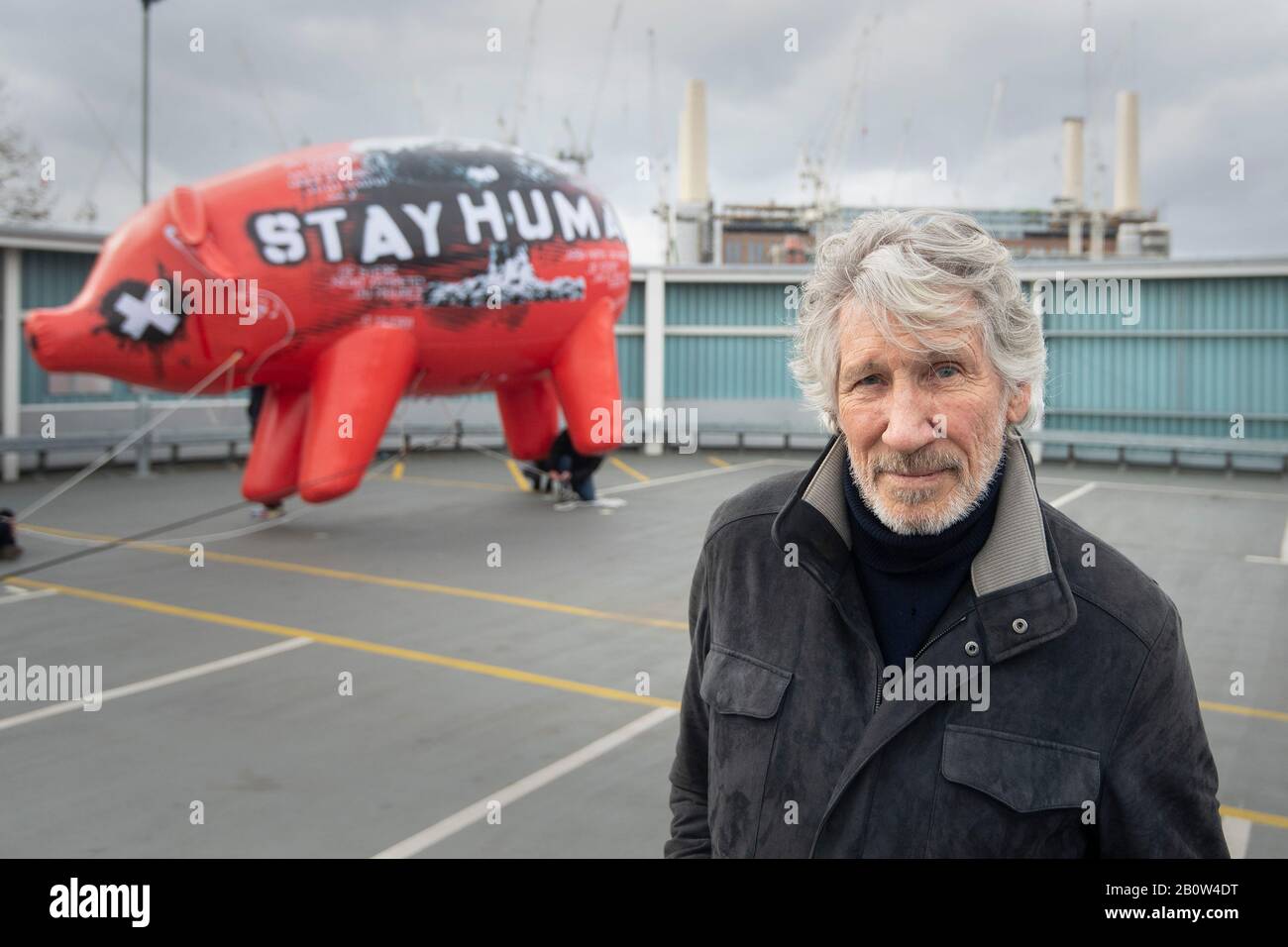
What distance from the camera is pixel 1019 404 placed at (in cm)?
214

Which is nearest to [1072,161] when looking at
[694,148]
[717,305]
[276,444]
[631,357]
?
[694,148]

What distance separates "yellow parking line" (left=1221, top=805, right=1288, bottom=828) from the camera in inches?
220

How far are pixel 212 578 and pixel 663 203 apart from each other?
34422 millimetres

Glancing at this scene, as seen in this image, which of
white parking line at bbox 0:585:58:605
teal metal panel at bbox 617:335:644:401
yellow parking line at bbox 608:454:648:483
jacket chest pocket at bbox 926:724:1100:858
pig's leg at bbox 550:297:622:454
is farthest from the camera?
teal metal panel at bbox 617:335:644:401

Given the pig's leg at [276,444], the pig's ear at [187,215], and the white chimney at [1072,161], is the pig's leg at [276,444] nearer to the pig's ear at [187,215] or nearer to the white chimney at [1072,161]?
the pig's ear at [187,215]

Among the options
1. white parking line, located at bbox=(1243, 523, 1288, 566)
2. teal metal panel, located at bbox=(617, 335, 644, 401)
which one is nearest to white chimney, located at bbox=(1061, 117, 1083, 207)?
teal metal panel, located at bbox=(617, 335, 644, 401)

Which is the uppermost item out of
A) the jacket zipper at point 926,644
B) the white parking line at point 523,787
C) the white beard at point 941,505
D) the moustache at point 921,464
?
the moustache at point 921,464

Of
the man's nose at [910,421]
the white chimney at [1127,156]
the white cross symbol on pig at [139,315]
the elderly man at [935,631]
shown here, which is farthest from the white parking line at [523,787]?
the white chimney at [1127,156]

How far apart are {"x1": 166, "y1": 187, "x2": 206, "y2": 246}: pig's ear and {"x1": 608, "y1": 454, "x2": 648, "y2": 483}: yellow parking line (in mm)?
10253

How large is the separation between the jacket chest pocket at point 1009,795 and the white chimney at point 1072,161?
64.6m

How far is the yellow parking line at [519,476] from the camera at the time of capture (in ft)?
60.1

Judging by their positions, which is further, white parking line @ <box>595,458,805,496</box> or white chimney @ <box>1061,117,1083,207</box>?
white chimney @ <box>1061,117,1083,207</box>

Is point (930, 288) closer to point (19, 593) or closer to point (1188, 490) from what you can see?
point (19, 593)

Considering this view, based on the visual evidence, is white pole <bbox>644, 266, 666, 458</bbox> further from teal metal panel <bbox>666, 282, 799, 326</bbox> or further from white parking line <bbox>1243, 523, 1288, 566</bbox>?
white parking line <bbox>1243, 523, 1288, 566</bbox>
